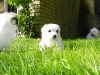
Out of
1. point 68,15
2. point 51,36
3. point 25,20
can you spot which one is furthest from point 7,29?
point 68,15

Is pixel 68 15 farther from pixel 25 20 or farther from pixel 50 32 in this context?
pixel 50 32

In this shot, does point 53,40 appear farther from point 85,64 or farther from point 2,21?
point 85,64

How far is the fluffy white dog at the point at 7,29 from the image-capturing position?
3404 millimetres

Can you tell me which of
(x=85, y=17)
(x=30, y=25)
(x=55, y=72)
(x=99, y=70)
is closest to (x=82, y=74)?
(x=99, y=70)

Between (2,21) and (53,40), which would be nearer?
(2,21)

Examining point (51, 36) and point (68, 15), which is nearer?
point (51, 36)

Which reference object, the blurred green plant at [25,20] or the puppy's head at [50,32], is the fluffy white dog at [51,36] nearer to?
the puppy's head at [50,32]

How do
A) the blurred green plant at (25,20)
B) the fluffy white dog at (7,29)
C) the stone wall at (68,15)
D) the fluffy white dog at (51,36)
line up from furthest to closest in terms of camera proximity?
1. the stone wall at (68,15)
2. the blurred green plant at (25,20)
3. the fluffy white dog at (51,36)
4. the fluffy white dog at (7,29)

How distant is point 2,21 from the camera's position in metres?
3.52

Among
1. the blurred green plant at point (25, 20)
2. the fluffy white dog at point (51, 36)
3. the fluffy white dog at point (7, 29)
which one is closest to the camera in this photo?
the fluffy white dog at point (7, 29)

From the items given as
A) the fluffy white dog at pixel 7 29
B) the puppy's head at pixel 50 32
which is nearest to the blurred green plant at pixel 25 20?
the puppy's head at pixel 50 32

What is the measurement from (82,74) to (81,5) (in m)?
13.9

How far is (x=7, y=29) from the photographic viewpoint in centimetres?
349

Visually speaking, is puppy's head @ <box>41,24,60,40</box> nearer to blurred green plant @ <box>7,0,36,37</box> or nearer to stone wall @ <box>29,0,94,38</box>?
blurred green plant @ <box>7,0,36,37</box>
